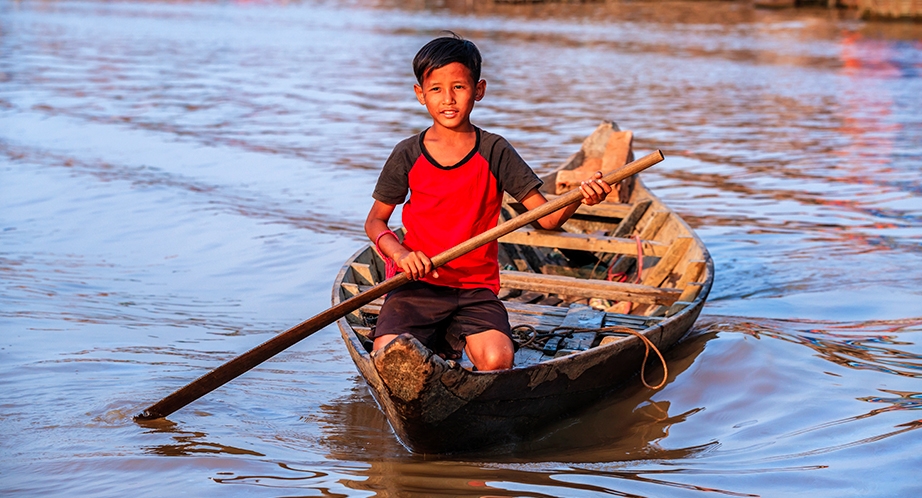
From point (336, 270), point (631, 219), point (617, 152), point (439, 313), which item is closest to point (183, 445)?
point (439, 313)

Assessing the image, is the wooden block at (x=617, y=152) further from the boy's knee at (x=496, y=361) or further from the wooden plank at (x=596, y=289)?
the boy's knee at (x=496, y=361)

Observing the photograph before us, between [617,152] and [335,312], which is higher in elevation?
[617,152]

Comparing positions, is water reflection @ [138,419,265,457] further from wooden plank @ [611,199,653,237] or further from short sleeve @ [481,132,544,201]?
wooden plank @ [611,199,653,237]

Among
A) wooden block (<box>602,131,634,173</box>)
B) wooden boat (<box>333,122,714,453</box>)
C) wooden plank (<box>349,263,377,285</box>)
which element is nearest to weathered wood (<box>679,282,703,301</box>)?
wooden boat (<box>333,122,714,453</box>)

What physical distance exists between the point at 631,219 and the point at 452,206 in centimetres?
323

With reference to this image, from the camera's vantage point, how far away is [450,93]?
3.58 metres

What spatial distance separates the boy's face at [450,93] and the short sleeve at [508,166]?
0.47 feet

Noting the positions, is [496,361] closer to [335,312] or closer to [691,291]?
[335,312]

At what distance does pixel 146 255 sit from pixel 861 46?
67.6ft

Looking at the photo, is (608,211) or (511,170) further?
(608,211)

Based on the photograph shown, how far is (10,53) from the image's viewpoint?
2014 centimetres

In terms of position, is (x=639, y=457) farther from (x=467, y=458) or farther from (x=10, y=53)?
(x=10, y=53)

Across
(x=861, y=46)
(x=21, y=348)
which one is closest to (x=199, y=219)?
(x=21, y=348)

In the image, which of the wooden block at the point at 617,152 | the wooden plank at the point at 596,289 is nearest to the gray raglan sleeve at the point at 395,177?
the wooden plank at the point at 596,289
